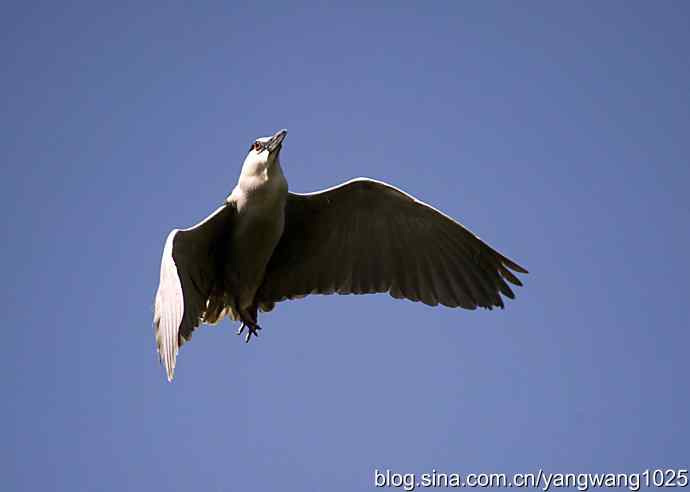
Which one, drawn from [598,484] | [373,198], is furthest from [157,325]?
[598,484]

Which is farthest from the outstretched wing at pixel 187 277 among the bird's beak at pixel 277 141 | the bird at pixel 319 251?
the bird's beak at pixel 277 141

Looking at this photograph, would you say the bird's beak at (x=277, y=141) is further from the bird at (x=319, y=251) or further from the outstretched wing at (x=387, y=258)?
the outstretched wing at (x=387, y=258)

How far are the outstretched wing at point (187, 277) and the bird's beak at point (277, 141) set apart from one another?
2.55 feet

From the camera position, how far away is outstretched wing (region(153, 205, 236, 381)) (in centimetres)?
918

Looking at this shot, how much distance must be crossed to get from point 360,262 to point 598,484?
3386mm

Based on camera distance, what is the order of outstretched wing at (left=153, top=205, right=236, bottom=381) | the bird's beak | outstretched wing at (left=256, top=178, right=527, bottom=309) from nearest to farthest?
outstretched wing at (left=153, top=205, right=236, bottom=381)
the bird's beak
outstretched wing at (left=256, top=178, right=527, bottom=309)

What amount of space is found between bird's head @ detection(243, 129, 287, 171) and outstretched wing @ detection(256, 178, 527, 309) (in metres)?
0.89

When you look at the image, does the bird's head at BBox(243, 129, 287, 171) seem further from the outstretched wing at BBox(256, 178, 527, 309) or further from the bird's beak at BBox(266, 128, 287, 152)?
the outstretched wing at BBox(256, 178, 527, 309)

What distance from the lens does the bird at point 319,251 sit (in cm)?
1048

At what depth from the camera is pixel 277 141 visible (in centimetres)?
1030

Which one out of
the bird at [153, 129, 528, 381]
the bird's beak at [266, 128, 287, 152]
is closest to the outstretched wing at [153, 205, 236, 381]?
the bird at [153, 129, 528, 381]

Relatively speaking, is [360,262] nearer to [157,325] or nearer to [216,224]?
[216,224]

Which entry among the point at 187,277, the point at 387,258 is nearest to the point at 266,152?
the point at 187,277

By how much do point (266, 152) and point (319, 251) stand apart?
1.58 meters
